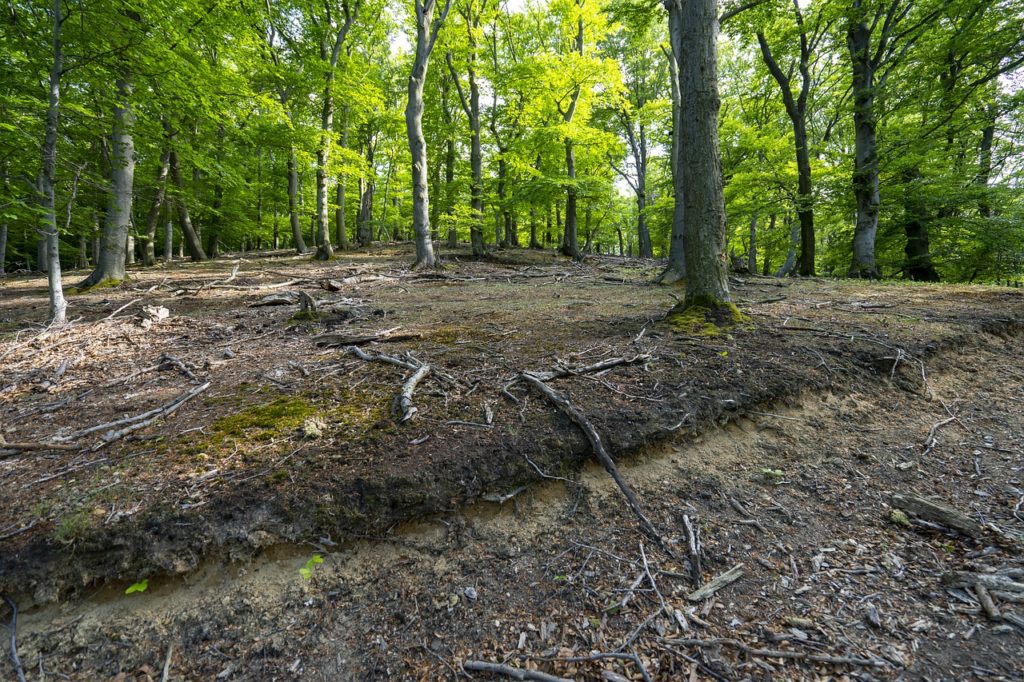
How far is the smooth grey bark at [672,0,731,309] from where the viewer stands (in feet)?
14.9

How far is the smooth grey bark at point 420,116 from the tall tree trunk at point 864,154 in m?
11.1

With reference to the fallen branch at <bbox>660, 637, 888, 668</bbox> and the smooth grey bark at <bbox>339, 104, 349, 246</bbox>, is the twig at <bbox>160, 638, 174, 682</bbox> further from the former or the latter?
the smooth grey bark at <bbox>339, 104, 349, 246</bbox>

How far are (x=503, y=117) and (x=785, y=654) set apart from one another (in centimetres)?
1939

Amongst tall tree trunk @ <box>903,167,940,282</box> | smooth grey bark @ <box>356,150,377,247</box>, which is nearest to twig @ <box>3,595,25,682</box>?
tall tree trunk @ <box>903,167,940,282</box>

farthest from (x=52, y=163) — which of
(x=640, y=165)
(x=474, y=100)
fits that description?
(x=640, y=165)

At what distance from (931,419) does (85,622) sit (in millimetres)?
6139

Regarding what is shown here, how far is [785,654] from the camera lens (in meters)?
1.84

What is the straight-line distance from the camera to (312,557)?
2316 mm

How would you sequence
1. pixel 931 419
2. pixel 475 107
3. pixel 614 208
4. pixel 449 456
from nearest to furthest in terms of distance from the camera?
pixel 449 456 < pixel 931 419 < pixel 475 107 < pixel 614 208

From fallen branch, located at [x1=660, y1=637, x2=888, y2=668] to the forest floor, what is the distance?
0.01 meters

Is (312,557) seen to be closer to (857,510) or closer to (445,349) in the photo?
(445,349)

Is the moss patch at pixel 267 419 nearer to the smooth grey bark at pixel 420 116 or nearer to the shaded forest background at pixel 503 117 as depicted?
the shaded forest background at pixel 503 117

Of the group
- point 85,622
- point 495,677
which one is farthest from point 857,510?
point 85,622

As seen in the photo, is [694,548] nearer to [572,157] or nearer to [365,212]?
[572,157]
